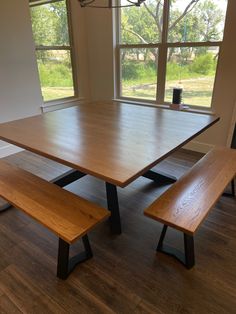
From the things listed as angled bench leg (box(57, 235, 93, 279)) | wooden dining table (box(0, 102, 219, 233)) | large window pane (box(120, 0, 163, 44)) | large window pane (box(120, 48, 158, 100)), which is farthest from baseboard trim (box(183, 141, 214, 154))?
angled bench leg (box(57, 235, 93, 279))

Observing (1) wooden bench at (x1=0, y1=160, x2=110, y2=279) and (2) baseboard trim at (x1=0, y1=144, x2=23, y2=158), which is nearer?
(1) wooden bench at (x1=0, y1=160, x2=110, y2=279)

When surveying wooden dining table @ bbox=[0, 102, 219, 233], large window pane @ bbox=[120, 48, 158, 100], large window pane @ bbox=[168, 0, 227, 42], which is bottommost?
wooden dining table @ bbox=[0, 102, 219, 233]

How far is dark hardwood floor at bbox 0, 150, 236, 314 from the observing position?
1.32 m

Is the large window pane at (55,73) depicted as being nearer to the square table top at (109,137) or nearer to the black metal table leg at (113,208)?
the square table top at (109,137)

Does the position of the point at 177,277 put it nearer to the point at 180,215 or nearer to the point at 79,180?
the point at 180,215

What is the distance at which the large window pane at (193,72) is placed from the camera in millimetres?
2922

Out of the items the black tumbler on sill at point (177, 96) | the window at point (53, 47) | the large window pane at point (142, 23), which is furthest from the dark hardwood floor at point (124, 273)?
the large window pane at point (142, 23)

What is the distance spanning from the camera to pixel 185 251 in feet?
4.88

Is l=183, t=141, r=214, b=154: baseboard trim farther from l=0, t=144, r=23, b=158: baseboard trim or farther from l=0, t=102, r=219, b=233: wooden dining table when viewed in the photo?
l=0, t=144, r=23, b=158: baseboard trim

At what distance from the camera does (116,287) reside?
1.41 metres

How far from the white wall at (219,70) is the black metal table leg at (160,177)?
3.48ft

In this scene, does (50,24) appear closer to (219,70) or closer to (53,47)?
(53,47)

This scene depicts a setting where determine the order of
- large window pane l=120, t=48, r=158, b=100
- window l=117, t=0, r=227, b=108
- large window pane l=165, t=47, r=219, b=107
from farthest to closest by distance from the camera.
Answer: large window pane l=120, t=48, r=158, b=100 → large window pane l=165, t=47, r=219, b=107 → window l=117, t=0, r=227, b=108

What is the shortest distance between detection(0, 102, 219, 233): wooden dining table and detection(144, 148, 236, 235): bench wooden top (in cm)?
27
